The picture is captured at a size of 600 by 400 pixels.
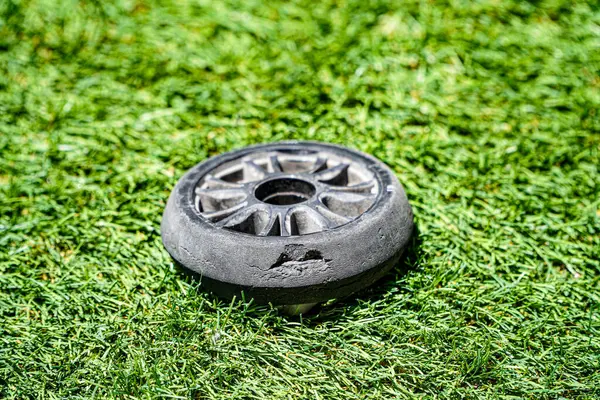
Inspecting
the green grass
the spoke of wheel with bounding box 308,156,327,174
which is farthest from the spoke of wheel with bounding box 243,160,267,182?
the green grass

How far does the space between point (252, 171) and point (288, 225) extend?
2.32ft

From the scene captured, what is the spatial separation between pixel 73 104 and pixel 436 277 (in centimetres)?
342

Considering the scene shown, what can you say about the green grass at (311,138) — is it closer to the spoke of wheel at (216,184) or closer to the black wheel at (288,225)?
the black wheel at (288,225)

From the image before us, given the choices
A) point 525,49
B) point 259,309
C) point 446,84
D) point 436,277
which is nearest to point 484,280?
point 436,277

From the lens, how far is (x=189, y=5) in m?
6.57

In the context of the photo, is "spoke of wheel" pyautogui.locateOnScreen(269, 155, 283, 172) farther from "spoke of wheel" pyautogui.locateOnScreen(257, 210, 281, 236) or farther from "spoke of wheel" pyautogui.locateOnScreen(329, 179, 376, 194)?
"spoke of wheel" pyautogui.locateOnScreen(257, 210, 281, 236)

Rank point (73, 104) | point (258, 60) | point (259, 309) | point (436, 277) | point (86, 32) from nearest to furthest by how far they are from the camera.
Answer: point (259, 309)
point (436, 277)
point (73, 104)
point (258, 60)
point (86, 32)

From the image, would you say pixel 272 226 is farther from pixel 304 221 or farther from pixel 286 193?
pixel 286 193

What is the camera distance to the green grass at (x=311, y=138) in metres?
3.19

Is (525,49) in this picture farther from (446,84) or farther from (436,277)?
(436,277)

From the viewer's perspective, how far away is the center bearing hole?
3701 millimetres

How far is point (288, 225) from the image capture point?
132 inches

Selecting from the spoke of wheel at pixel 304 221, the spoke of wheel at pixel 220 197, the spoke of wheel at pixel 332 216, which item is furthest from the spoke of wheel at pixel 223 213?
the spoke of wheel at pixel 332 216

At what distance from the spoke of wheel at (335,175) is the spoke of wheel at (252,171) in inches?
12.9
